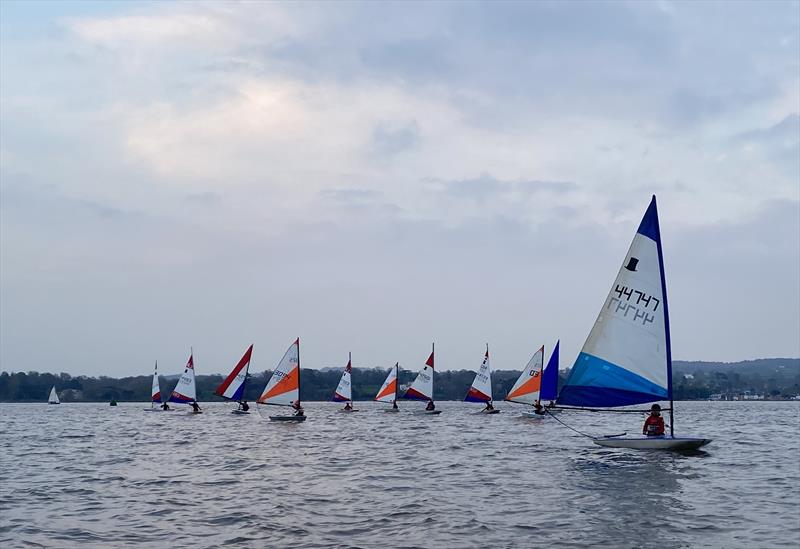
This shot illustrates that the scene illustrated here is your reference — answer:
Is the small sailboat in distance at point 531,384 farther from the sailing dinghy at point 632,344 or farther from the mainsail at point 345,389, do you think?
the sailing dinghy at point 632,344

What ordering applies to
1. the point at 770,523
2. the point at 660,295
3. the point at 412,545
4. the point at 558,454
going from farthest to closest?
the point at 558,454 → the point at 660,295 → the point at 770,523 → the point at 412,545

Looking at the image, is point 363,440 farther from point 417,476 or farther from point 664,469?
point 664,469

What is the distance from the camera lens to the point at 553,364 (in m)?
62.9

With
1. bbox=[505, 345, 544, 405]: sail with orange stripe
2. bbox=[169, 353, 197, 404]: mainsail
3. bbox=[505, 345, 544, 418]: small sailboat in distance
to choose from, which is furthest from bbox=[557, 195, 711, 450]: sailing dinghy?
bbox=[169, 353, 197, 404]: mainsail

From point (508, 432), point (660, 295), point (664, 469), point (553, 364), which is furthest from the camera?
point (553, 364)

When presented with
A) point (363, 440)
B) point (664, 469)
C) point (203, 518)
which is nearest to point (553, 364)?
point (363, 440)

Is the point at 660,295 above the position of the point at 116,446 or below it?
above

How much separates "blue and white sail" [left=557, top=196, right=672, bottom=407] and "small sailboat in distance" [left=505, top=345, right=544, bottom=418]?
35.4 metres

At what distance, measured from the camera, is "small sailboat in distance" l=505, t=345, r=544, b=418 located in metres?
63.5

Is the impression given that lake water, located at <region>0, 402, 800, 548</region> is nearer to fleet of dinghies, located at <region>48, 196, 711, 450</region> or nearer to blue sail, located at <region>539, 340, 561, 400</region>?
fleet of dinghies, located at <region>48, 196, 711, 450</region>

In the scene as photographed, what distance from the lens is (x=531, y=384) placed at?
6575cm

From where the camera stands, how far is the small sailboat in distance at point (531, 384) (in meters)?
63.5

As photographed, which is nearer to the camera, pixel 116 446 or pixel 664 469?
pixel 664 469

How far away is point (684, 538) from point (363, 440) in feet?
91.3
